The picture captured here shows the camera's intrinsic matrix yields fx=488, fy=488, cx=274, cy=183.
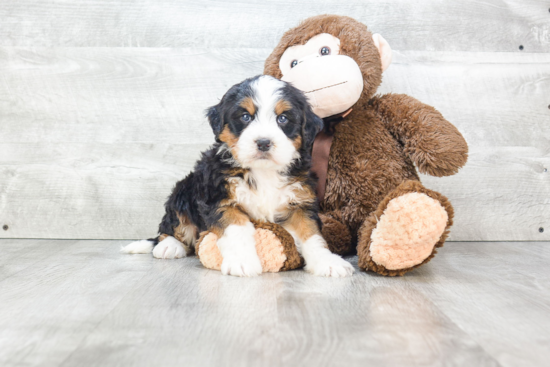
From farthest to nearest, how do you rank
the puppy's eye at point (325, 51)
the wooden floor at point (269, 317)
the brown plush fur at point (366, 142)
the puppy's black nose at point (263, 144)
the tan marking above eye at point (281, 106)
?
the puppy's eye at point (325, 51)
the brown plush fur at point (366, 142)
the tan marking above eye at point (281, 106)
the puppy's black nose at point (263, 144)
the wooden floor at point (269, 317)

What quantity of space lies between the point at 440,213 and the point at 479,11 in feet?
5.85

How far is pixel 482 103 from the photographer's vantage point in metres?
3.00

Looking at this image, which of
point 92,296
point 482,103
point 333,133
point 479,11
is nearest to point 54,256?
point 92,296

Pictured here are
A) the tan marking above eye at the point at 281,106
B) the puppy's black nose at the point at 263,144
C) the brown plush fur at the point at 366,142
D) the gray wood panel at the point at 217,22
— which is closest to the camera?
the puppy's black nose at the point at 263,144

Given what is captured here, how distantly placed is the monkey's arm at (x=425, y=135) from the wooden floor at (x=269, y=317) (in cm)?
46

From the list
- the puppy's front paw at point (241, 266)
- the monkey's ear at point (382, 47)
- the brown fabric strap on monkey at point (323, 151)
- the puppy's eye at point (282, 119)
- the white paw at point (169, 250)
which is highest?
the monkey's ear at point (382, 47)

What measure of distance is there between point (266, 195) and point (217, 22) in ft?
4.61

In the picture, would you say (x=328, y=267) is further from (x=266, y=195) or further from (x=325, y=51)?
(x=325, y=51)

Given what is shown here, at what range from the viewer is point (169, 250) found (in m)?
2.37

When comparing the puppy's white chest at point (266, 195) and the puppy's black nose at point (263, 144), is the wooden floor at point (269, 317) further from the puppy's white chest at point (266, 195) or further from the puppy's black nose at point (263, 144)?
the puppy's black nose at point (263, 144)

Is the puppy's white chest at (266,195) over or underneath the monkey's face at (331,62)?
underneath

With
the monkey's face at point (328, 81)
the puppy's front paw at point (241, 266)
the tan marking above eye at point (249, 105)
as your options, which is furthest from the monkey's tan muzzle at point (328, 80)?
the puppy's front paw at point (241, 266)

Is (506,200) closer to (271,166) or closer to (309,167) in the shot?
(309,167)

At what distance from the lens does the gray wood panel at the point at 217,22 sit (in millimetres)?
2990
